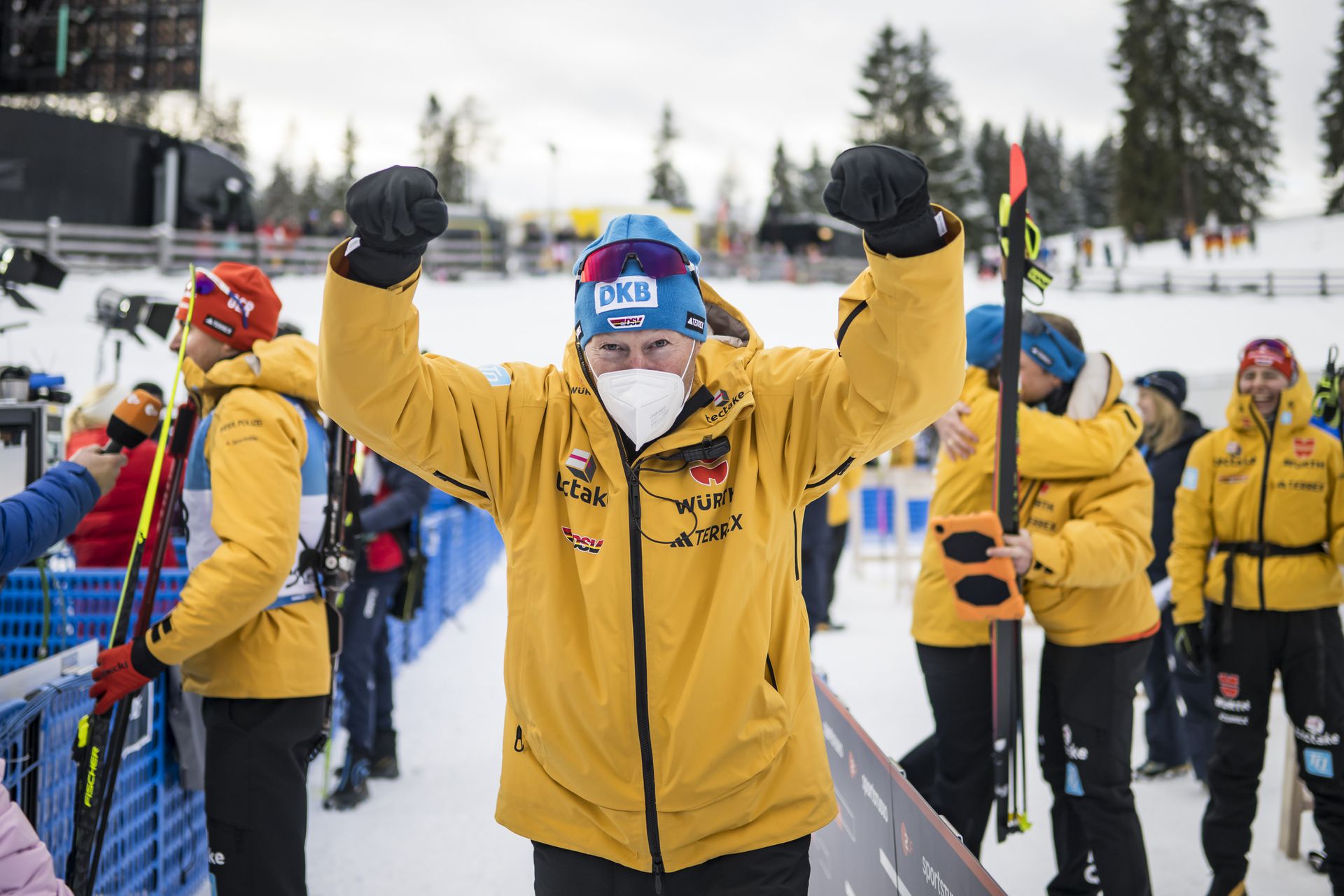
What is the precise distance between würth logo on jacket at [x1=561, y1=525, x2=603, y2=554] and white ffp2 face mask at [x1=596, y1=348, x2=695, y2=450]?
189mm

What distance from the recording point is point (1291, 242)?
771 centimetres

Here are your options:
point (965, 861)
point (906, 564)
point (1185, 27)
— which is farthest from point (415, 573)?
point (1185, 27)

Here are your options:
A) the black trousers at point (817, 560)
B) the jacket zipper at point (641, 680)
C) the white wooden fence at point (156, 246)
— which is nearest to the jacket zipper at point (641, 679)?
the jacket zipper at point (641, 680)

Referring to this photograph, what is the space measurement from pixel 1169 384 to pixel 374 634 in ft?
14.2

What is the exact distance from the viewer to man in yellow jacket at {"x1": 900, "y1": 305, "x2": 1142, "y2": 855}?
2.95m

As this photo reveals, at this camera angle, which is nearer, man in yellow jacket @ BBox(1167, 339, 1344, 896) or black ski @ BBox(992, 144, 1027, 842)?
black ski @ BBox(992, 144, 1027, 842)

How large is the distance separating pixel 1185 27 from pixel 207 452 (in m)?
11.5

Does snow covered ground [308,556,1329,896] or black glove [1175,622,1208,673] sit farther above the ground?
black glove [1175,622,1208,673]

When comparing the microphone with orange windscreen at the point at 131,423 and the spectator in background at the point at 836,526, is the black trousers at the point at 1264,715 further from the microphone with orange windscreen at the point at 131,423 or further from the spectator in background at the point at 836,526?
the spectator in background at the point at 836,526

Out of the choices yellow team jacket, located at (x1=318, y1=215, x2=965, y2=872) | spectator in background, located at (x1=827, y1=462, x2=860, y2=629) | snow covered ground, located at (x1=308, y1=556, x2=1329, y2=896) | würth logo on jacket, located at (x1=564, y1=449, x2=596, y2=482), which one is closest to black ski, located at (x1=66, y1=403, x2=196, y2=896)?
snow covered ground, located at (x1=308, y1=556, x2=1329, y2=896)

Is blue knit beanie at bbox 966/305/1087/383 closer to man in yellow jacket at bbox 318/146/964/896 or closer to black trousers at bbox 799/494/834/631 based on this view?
man in yellow jacket at bbox 318/146/964/896

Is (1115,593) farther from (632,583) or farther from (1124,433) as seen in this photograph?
(632,583)

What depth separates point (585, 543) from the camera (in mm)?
1703

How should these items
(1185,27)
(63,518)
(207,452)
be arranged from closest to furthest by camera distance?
1. (63,518)
2. (207,452)
3. (1185,27)
